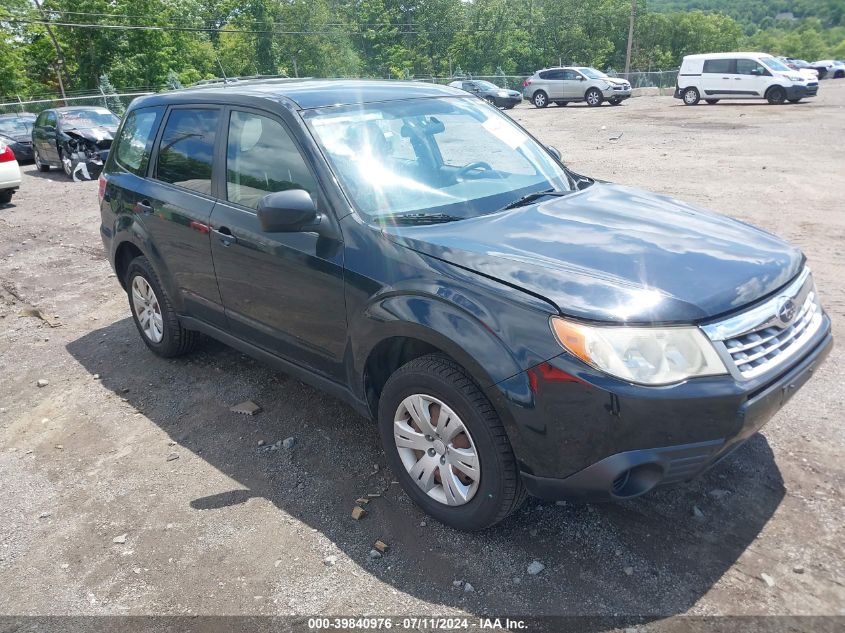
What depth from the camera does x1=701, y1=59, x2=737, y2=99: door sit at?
85.5 ft

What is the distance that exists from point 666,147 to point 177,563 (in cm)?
1468

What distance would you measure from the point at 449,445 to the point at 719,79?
2795 cm

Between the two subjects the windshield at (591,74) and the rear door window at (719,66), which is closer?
the rear door window at (719,66)

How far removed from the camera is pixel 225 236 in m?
3.90

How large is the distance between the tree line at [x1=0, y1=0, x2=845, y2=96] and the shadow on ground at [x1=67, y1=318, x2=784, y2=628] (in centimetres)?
3827

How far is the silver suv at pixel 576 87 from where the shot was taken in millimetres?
30375

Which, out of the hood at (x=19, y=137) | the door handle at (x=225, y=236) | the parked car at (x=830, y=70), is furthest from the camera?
the parked car at (x=830, y=70)

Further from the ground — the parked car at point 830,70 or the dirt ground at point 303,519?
the dirt ground at point 303,519

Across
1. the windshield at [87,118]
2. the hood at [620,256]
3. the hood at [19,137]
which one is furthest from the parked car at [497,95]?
the hood at [620,256]

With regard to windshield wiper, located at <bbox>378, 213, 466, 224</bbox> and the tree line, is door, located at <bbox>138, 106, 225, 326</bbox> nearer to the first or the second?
windshield wiper, located at <bbox>378, 213, 466, 224</bbox>

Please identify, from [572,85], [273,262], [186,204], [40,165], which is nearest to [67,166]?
[40,165]

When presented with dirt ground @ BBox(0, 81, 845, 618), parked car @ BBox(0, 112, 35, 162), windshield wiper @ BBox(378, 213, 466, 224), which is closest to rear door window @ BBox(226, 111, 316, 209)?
windshield wiper @ BBox(378, 213, 466, 224)

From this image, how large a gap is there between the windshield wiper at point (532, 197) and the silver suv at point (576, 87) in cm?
2907

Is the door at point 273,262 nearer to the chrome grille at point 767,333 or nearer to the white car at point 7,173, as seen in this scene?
the chrome grille at point 767,333
